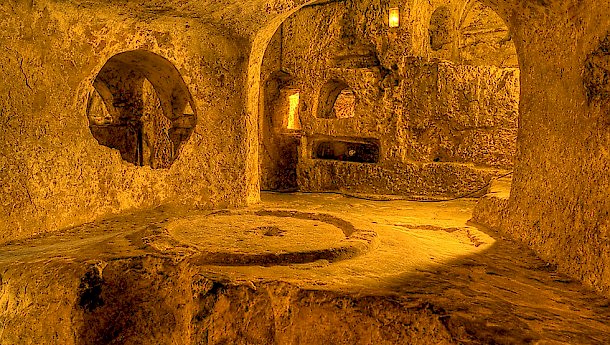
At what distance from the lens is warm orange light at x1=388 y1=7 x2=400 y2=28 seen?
8.15 metres

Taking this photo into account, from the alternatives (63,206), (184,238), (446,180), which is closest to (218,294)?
(184,238)

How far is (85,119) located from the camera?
4.75 m

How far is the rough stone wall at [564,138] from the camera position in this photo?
2.96 m

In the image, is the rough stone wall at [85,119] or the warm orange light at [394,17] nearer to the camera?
the rough stone wall at [85,119]

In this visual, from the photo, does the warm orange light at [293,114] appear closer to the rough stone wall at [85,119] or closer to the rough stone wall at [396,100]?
the rough stone wall at [396,100]

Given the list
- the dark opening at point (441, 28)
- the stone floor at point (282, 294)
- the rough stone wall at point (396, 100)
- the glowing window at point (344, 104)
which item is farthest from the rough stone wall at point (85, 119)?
the glowing window at point (344, 104)

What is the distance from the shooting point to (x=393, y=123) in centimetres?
Answer: 820

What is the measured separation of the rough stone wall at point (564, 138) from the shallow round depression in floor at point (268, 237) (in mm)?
1379

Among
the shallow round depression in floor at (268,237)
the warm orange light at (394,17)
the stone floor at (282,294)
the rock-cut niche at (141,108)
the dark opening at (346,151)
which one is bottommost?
the stone floor at (282,294)

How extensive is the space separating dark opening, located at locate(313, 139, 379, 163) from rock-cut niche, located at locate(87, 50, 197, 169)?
9.12 ft

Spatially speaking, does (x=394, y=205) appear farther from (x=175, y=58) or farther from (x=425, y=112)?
(x=175, y=58)

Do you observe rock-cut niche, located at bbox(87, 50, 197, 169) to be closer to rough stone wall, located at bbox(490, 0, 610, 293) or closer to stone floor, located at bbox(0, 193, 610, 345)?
stone floor, located at bbox(0, 193, 610, 345)

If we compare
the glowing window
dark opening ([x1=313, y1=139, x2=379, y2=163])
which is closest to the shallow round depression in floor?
dark opening ([x1=313, y1=139, x2=379, y2=163])

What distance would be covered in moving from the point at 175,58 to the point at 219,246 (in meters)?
2.85
